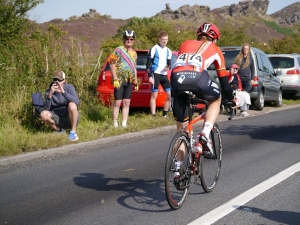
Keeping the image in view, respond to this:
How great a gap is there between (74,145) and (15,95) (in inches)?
105

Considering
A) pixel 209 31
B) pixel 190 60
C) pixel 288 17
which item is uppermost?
pixel 288 17

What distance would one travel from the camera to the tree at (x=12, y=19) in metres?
17.4

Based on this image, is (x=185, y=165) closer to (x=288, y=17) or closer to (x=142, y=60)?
(x=142, y=60)

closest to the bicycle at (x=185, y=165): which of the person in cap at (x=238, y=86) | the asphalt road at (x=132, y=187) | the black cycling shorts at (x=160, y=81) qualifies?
the asphalt road at (x=132, y=187)

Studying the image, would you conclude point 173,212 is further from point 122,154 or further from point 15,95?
point 15,95

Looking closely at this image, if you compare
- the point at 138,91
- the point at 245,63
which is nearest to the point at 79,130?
the point at 138,91

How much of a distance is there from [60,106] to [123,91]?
168cm

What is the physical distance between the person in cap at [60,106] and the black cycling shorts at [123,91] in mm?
1356

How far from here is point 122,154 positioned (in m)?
9.52

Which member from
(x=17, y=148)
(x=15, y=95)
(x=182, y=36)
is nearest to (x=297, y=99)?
(x=182, y=36)

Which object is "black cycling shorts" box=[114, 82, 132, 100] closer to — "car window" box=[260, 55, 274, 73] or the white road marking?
the white road marking

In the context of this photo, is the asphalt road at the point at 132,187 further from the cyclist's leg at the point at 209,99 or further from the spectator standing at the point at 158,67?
the spectator standing at the point at 158,67

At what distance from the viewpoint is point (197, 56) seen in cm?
602

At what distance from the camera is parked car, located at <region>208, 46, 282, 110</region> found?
1678 centimetres
